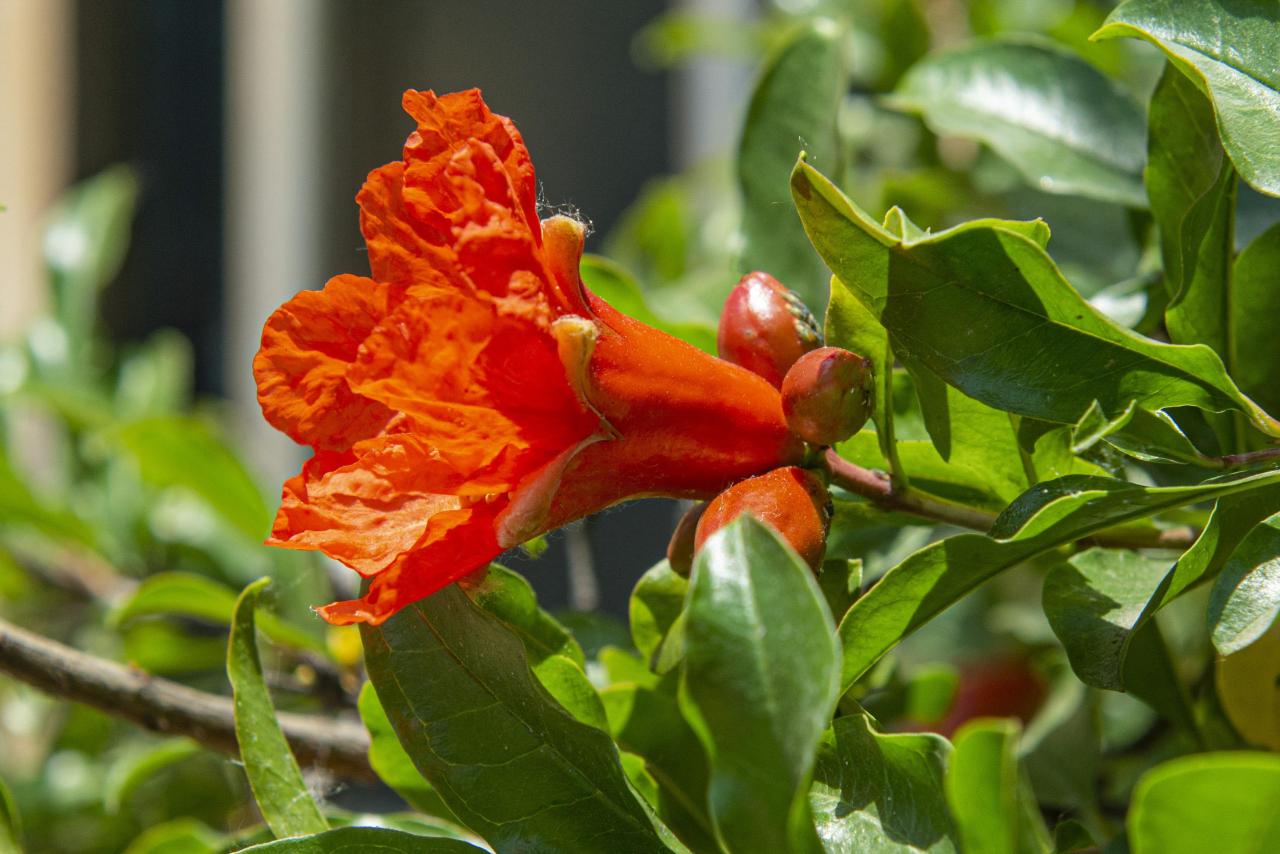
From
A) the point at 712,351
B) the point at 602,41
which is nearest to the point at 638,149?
the point at 602,41

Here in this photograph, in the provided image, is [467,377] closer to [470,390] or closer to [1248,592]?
[470,390]

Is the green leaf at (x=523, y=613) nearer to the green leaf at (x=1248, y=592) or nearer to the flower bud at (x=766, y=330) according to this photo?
the flower bud at (x=766, y=330)

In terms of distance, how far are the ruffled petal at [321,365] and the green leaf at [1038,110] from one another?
0.44m

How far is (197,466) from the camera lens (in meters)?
1.17

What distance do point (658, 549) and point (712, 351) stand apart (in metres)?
1.82

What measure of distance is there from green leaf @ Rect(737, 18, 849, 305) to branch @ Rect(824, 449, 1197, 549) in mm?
179

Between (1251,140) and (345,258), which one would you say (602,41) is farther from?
(1251,140)

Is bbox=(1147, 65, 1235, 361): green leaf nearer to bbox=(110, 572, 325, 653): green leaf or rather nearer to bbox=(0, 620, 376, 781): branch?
bbox=(0, 620, 376, 781): branch

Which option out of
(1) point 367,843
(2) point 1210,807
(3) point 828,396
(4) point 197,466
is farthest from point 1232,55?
(4) point 197,466

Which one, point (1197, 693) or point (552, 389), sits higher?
point (552, 389)

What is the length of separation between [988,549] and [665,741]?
194mm

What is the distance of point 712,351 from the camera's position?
70 centimetres

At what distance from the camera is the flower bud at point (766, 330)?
0.55 meters

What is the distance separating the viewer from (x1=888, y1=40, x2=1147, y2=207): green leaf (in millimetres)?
790
